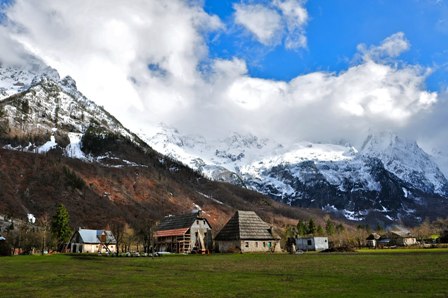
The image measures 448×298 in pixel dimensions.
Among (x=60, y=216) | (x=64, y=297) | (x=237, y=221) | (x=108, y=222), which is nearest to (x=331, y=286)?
(x=64, y=297)

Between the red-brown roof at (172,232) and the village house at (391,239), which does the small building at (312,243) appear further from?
the village house at (391,239)

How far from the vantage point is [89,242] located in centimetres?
13162

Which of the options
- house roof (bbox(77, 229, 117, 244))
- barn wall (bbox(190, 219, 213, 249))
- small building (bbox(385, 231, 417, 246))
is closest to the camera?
barn wall (bbox(190, 219, 213, 249))

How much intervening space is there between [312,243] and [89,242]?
6421 centimetres

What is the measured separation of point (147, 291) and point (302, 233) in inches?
6110

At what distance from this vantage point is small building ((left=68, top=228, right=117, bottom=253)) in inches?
5128

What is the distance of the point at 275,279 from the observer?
3145cm

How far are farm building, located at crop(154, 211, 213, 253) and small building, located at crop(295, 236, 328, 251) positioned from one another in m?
23.9

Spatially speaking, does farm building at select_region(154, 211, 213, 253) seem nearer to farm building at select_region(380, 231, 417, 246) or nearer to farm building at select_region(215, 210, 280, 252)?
farm building at select_region(215, 210, 280, 252)

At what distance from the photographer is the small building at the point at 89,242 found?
130m

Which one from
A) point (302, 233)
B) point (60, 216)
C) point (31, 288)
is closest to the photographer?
point (31, 288)

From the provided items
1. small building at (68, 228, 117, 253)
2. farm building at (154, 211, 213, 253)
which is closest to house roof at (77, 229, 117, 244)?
small building at (68, 228, 117, 253)

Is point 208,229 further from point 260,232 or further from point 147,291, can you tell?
point 147,291

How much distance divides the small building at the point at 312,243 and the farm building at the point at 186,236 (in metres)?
23.9
